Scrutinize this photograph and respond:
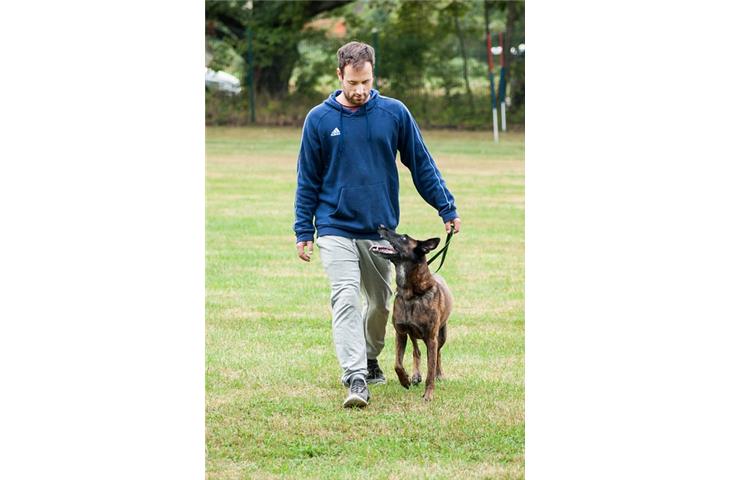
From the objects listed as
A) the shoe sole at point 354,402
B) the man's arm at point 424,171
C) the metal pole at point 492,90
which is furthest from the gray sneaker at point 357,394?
the metal pole at point 492,90

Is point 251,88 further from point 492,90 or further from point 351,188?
point 351,188

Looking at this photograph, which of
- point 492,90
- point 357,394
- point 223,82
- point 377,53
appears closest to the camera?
point 357,394

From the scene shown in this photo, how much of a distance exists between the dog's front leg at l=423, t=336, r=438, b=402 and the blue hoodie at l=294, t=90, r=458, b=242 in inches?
24.0

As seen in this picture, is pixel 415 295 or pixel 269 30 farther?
pixel 269 30

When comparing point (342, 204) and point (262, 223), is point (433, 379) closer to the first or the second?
point (342, 204)

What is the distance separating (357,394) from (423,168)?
1236mm

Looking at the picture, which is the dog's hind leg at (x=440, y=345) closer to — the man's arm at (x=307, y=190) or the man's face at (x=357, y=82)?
the man's arm at (x=307, y=190)

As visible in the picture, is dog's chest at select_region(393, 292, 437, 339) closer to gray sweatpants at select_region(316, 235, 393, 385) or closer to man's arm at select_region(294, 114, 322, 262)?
gray sweatpants at select_region(316, 235, 393, 385)

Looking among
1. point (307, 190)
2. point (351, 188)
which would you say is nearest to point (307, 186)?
point (307, 190)

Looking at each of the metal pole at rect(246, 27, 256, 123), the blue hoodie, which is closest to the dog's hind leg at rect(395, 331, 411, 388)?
the blue hoodie

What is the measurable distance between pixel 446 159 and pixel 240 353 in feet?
46.5

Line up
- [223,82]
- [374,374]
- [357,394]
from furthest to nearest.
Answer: [223,82] < [374,374] < [357,394]

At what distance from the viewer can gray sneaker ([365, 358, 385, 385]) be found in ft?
20.7

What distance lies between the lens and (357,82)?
578cm
